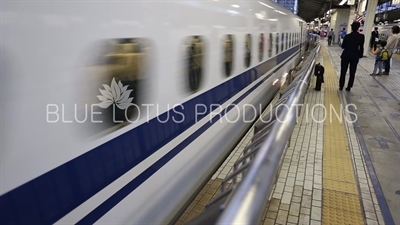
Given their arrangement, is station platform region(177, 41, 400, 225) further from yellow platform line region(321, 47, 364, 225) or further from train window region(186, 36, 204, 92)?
train window region(186, 36, 204, 92)

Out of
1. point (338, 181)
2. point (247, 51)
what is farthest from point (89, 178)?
point (247, 51)

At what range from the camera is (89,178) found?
1671 millimetres

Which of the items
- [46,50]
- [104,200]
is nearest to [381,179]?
[104,200]

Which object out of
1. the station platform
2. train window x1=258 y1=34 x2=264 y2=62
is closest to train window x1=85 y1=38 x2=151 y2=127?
the station platform

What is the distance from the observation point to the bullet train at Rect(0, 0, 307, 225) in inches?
Result: 50.7

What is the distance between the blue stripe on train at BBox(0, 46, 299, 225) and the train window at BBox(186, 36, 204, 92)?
10.0 inches

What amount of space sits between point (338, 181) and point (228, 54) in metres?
1.96

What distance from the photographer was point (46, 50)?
1.36 meters

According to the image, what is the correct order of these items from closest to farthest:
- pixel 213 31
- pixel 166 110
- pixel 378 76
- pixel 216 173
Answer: pixel 166 110, pixel 213 31, pixel 216 173, pixel 378 76

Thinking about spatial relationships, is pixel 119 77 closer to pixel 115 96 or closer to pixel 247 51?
pixel 115 96

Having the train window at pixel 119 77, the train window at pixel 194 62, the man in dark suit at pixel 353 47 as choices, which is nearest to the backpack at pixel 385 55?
the man in dark suit at pixel 353 47

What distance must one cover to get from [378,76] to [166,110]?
10.5m

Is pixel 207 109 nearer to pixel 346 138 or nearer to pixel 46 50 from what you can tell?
pixel 46 50

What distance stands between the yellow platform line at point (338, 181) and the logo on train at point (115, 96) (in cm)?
202
